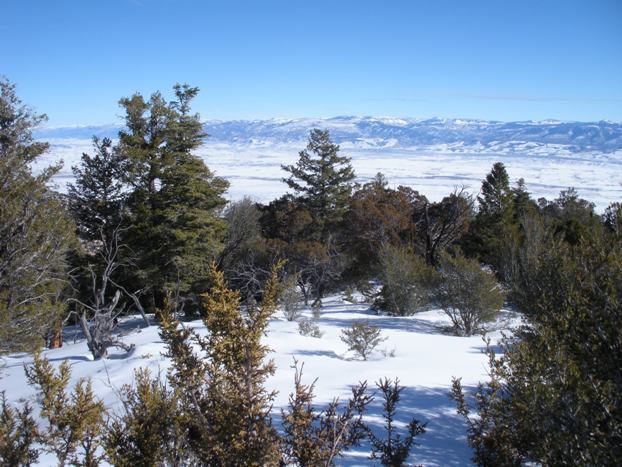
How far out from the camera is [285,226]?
23359 mm

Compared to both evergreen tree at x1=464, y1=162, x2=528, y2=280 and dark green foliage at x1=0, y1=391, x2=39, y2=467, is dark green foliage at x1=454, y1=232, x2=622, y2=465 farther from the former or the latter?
evergreen tree at x1=464, y1=162, x2=528, y2=280

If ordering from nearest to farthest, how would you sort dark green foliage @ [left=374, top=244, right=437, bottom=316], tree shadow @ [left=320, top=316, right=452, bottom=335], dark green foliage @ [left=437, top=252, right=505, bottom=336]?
dark green foliage @ [left=437, top=252, right=505, bottom=336] → tree shadow @ [left=320, top=316, right=452, bottom=335] → dark green foliage @ [left=374, top=244, right=437, bottom=316]

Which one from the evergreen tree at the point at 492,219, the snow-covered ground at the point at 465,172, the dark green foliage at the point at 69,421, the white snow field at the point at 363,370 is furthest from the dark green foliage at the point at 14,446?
the evergreen tree at the point at 492,219

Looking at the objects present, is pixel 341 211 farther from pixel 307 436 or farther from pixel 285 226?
pixel 307 436

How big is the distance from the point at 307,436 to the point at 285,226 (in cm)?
2039

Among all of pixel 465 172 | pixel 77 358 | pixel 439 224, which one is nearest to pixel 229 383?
pixel 77 358

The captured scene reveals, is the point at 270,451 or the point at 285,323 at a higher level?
the point at 270,451

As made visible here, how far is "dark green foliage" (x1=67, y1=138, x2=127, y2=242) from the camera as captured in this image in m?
20.7

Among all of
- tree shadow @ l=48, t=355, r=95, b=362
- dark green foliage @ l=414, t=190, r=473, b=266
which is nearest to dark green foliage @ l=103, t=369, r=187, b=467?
tree shadow @ l=48, t=355, r=95, b=362

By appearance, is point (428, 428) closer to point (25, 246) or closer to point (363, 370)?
point (363, 370)

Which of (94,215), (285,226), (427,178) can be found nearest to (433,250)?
(285,226)

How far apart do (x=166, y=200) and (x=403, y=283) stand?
10331mm

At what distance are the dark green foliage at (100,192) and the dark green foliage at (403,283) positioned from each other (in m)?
12.1

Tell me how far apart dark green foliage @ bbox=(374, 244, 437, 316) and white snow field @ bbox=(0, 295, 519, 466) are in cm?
234
